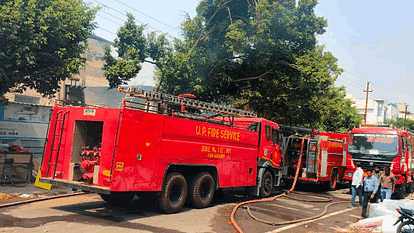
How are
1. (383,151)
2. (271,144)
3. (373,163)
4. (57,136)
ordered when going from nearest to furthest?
(57,136) < (271,144) < (373,163) < (383,151)

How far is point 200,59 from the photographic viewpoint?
18859 mm

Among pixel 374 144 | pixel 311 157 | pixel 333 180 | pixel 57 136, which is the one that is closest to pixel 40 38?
pixel 57 136

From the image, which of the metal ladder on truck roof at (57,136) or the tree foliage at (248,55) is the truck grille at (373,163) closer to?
the tree foliage at (248,55)

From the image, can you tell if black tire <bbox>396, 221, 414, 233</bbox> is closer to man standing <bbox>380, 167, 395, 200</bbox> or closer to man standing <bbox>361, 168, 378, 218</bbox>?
man standing <bbox>361, 168, 378, 218</bbox>

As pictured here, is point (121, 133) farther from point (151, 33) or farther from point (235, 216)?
point (151, 33)

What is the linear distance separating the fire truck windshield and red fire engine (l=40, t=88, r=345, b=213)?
6.56m

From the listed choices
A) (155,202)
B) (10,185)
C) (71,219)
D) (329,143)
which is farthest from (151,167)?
(329,143)

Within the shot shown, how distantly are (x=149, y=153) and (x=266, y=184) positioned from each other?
6680 millimetres

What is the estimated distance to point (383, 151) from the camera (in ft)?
55.3

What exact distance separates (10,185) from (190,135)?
7.69m

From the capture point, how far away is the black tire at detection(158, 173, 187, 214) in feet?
32.7

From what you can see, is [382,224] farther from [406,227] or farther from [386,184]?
[386,184]

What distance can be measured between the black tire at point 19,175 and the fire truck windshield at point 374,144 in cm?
1421

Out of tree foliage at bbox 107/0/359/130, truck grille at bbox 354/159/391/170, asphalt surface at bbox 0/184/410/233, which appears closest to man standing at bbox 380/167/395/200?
asphalt surface at bbox 0/184/410/233
